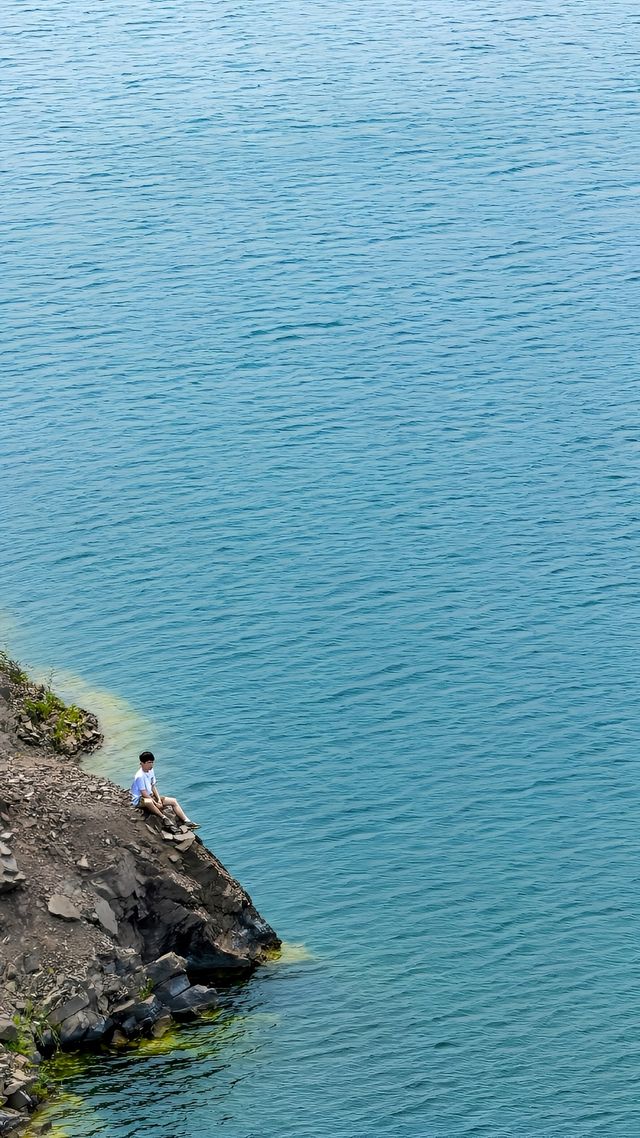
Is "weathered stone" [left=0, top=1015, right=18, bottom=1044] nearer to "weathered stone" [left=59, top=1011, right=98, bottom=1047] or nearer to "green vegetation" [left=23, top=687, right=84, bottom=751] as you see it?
"weathered stone" [left=59, top=1011, right=98, bottom=1047]

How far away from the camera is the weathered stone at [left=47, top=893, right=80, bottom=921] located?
40906 millimetres

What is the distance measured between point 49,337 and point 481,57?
160 feet

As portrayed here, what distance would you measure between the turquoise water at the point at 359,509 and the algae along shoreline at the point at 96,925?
4.13 ft

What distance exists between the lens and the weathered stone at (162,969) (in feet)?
137

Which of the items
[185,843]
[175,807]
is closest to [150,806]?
[175,807]

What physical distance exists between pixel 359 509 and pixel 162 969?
104ft

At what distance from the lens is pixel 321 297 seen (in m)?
88.9

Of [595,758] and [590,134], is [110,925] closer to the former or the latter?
[595,758]

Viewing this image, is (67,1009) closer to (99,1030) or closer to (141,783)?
(99,1030)

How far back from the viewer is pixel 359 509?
70125mm

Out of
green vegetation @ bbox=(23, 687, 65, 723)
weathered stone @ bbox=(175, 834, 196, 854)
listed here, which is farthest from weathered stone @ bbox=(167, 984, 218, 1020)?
green vegetation @ bbox=(23, 687, 65, 723)

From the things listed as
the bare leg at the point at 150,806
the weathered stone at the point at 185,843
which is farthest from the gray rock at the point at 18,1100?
the bare leg at the point at 150,806

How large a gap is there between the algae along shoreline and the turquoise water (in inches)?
49.6

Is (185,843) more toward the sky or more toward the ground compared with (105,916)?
more toward the sky
